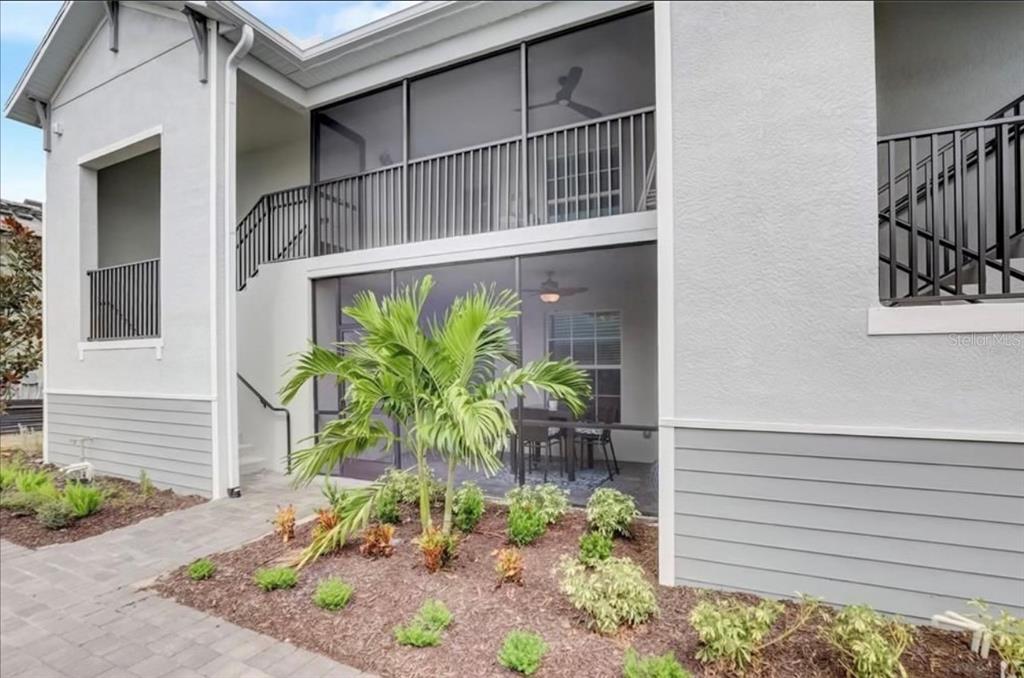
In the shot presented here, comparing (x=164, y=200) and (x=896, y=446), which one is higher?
(x=164, y=200)

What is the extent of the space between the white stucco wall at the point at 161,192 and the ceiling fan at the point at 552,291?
4222mm

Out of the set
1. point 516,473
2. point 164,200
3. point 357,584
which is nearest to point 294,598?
point 357,584

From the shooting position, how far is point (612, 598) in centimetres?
303

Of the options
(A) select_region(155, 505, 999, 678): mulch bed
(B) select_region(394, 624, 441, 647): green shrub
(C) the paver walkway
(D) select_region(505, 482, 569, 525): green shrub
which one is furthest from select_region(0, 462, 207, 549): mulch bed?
(B) select_region(394, 624, 441, 647): green shrub

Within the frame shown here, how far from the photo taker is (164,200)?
6.71 meters

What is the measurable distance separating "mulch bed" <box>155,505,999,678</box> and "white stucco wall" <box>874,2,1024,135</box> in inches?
180

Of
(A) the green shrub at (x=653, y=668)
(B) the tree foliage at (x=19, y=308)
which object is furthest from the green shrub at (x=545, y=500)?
(B) the tree foliage at (x=19, y=308)

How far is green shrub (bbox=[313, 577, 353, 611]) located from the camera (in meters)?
3.34

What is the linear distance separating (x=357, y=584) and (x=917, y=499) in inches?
148

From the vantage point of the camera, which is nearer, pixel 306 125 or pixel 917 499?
pixel 917 499

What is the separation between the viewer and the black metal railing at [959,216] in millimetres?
3072

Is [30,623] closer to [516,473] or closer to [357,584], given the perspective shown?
[357,584]

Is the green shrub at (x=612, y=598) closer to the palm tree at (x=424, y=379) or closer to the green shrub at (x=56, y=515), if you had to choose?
the palm tree at (x=424, y=379)

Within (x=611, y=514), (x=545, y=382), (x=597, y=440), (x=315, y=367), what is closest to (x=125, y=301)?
(x=315, y=367)
